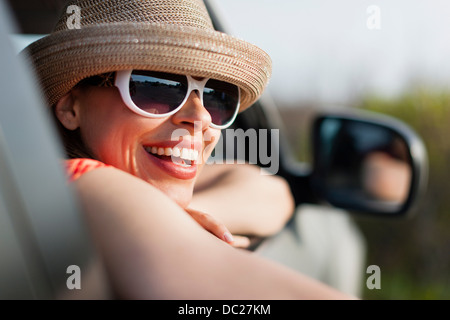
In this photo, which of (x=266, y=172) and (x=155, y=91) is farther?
(x=266, y=172)

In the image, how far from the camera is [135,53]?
1337 millimetres

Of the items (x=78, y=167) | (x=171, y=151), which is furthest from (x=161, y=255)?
(x=171, y=151)

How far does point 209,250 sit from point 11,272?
0.38 metres

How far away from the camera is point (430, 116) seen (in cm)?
830

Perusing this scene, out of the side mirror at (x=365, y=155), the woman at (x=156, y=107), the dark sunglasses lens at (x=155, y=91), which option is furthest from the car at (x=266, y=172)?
the dark sunglasses lens at (x=155, y=91)

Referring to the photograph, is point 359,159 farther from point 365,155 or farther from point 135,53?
point 135,53

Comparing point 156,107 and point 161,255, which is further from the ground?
point 156,107

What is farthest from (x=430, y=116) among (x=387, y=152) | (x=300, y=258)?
(x=300, y=258)

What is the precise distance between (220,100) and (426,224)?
24.8 feet

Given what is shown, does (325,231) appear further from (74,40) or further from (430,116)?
(430,116)

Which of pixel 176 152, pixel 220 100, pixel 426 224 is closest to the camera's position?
pixel 176 152

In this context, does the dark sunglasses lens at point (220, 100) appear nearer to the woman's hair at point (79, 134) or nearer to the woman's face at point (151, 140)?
the woman's face at point (151, 140)

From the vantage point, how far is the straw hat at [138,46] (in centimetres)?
135

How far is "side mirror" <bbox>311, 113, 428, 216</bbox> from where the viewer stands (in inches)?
126
